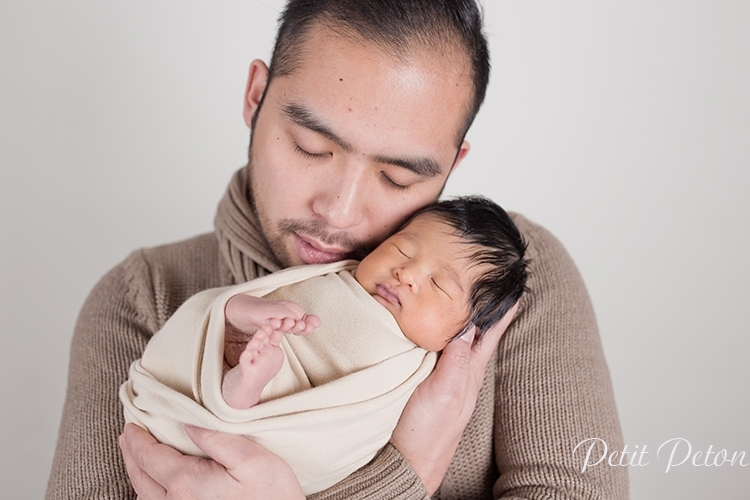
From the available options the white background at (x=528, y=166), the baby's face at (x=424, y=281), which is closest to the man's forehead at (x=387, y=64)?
the baby's face at (x=424, y=281)

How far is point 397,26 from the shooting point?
1.72 meters

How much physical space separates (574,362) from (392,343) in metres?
0.53

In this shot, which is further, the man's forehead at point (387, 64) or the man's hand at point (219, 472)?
the man's forehead at point (387, 64)

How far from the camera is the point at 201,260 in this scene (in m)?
2.20

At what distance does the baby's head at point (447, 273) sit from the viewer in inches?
66.8

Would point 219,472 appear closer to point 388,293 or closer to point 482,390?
point 388,293

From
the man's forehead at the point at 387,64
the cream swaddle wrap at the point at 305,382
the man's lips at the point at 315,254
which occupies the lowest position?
the cream swaddle wrap at the point at 305,382

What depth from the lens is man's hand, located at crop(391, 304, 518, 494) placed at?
1716 millimetres

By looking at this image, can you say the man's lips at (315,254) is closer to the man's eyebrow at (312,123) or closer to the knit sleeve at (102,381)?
the man's eyebrow at (312,123)

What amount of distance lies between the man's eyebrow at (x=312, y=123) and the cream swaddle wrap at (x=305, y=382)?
306 mm

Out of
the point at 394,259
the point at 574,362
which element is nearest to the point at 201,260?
the point at 394,259

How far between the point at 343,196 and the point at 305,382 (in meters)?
0.44

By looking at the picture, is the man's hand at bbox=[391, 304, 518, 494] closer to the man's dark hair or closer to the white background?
the man's dark hair

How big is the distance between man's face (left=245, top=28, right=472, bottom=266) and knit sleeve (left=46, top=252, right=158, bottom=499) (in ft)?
1.39
